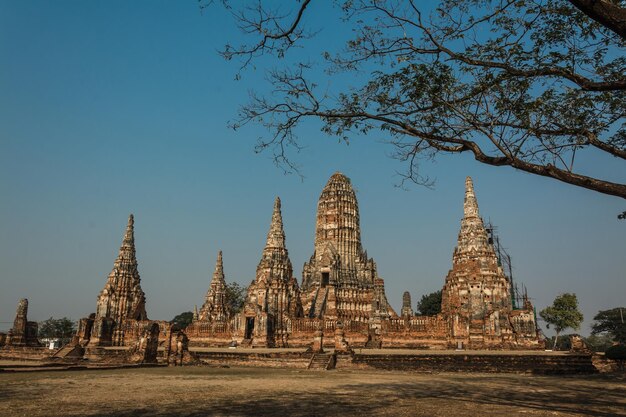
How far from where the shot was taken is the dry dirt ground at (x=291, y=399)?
Answer: 27.4 feet

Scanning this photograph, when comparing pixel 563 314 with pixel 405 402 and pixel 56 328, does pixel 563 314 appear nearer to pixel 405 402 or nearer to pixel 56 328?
pixel 405 402

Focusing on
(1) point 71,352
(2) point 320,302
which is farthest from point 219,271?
(1) point 71,352

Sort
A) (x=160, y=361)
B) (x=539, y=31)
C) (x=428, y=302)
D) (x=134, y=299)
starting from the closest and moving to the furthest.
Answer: (x=539, y=31) → (x=160, y=361) → (x=134, y=299) → (x=428, y=302)

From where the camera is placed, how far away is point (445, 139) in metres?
8.71

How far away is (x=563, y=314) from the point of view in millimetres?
50781

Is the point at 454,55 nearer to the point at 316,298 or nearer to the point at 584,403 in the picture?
the point at 584,403

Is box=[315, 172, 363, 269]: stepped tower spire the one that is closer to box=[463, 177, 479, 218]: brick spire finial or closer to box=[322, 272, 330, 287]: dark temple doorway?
box=[322, 272, 330, 287]: dark temple doorway

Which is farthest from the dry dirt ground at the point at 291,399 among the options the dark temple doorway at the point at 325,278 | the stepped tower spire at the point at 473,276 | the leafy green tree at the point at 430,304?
the leafy green tree at the point at 430,304

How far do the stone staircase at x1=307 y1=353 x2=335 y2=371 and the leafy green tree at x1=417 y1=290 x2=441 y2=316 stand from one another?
2048 inches

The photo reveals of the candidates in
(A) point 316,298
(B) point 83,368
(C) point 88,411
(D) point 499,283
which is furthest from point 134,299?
(C) point 88,411

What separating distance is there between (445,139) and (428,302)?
224ft

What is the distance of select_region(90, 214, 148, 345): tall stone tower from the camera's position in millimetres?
40469

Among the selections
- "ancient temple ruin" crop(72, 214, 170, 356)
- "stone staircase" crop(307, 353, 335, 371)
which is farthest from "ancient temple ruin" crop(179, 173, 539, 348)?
"ancient temple ruin" crop(72, 214, 170, 356)

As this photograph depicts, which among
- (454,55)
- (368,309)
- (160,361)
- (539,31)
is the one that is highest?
(539,31)
